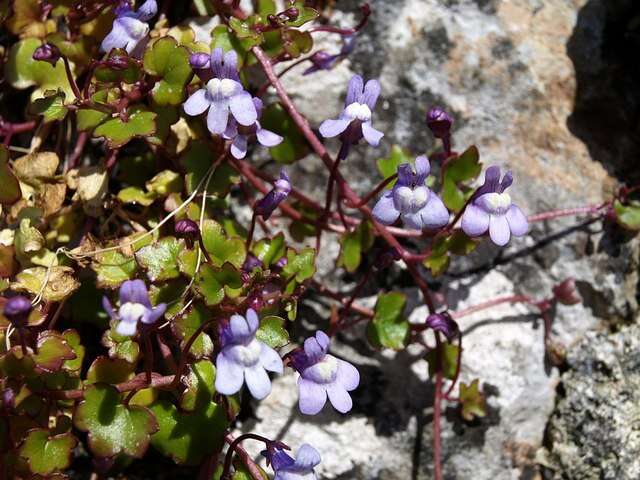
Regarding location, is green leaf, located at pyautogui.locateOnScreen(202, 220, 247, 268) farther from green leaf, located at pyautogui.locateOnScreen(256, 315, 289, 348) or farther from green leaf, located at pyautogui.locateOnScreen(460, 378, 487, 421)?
green leaf, located at pyautogui.locateOnScreen(460, 378, 487, 421)

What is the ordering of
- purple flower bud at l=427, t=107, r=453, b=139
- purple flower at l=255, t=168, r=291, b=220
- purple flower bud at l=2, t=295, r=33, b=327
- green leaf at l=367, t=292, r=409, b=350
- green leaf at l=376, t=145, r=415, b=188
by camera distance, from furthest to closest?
1. green leaf at l=376, t=145, r=415, b=188
2. green leaf at l=367, t=292, r=409, b=350
3. purple flower bud at l=427, t=107, r=453, b=139
4. purple flower at l=255, t=168, r=291, b=220
5. purple flower bud at l=2, t=295, r=33, b=327

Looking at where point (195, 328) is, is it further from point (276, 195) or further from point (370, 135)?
point (370, 135)

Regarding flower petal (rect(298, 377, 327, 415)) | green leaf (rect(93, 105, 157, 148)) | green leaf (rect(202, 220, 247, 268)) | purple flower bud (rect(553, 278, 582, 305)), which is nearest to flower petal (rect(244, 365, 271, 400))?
flower petal (rect(298, 377, 327, 415))

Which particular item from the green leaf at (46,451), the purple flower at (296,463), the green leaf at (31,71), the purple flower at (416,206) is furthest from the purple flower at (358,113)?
the green leaf at (46,451)

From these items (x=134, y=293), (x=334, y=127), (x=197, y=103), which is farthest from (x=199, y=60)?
(x=134, y=293)

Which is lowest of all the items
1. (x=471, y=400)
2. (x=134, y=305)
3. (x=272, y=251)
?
(x=471, y=400)

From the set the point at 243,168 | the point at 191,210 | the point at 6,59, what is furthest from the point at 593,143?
the point at 6,59

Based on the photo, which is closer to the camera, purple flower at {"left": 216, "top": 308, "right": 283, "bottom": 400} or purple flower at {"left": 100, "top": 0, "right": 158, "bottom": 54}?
purple flower at {"left": 216, "top": 308, "right": 283, "bottom": 400}

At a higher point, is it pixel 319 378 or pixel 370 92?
pixel 370 92
